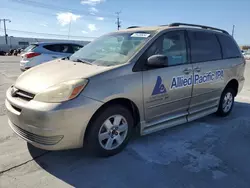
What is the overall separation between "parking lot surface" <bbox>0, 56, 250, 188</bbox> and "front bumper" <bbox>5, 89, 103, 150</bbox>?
1.18 feet

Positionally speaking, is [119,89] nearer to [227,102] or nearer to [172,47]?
[172,47]

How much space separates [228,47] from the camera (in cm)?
484

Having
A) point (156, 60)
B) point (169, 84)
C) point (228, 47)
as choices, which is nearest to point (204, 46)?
point (228, 47)

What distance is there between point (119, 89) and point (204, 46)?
2.23 meters

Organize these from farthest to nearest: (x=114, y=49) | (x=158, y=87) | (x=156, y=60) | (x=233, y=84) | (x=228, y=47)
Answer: (x=233, y=84), (x=228, y=47), (x=114, y=49), (x=158, y=87), (x=156, y=60)

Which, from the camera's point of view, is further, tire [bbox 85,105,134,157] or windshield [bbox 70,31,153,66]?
windshield [bbox 70,31,153,66]

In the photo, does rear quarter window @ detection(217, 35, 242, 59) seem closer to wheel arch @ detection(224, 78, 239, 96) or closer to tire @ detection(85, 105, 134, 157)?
wheel arch @ detection(224, 78, 239, 96)

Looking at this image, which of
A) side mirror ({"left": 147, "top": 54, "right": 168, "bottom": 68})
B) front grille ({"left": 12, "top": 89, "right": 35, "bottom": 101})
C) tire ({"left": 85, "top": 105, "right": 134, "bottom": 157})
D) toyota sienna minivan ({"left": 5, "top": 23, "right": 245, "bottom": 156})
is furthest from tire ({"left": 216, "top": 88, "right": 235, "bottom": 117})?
front grille ({"left": 12, "top": 89, "right": 35, "bottom": 101})

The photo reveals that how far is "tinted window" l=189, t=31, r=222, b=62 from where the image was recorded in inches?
156

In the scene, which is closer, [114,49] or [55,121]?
[55,121]

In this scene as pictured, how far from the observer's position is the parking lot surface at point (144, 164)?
2555 millimetres

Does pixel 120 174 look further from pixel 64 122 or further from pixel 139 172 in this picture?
pixel 64 122

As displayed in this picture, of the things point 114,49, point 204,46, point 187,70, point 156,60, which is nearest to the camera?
point 156,60

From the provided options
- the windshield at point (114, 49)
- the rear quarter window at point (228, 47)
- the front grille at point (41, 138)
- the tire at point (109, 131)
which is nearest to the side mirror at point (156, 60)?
the windshield at point (114, 49)
